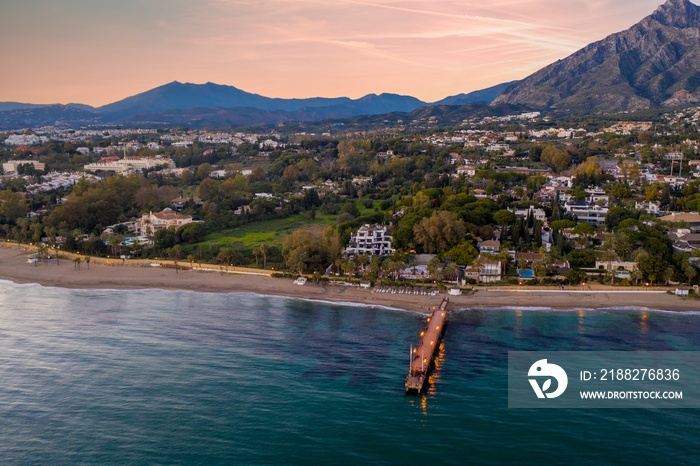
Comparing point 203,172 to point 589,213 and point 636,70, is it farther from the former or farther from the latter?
point 636,70

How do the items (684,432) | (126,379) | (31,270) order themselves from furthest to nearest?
(31,270) → (126,379) → (684,432)

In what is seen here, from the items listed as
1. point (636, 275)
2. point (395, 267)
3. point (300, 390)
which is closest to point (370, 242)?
point (395, 267)

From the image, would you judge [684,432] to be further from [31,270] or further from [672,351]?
[31,270]

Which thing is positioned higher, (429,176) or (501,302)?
(429,176)

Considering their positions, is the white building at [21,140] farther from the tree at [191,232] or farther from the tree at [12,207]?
the tree at [191,232]

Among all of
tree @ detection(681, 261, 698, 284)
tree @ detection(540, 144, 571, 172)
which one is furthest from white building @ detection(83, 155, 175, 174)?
tree @ detection(681, 261, 698, 284)

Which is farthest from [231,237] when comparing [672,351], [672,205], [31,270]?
[672,205]

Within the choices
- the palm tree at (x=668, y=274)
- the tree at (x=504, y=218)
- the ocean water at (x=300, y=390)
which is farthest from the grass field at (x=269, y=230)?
the palm tree at (x=668, y=274)

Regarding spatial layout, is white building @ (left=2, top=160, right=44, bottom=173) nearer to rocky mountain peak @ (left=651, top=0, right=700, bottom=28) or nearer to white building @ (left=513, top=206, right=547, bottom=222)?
white building @ (left=513, top=206, right=547, bottom=222)
